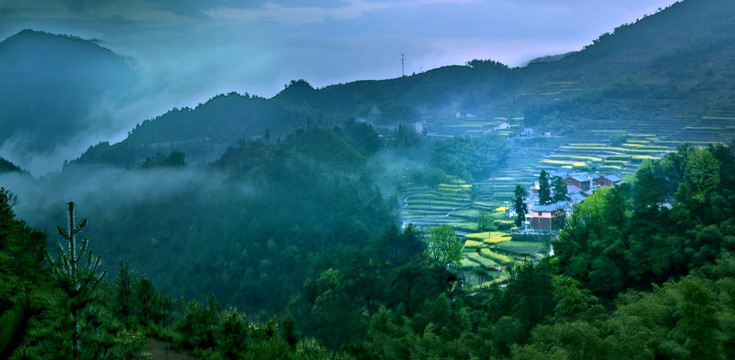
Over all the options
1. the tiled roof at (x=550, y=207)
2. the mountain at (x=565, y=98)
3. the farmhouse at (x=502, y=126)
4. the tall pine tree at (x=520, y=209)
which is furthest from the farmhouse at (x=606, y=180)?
the farmhouse at (x=502, y=126)

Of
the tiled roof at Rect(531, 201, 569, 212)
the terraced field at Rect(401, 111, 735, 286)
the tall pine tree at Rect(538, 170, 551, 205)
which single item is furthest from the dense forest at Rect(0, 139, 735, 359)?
the tall pine tree at Rect(538, 170, 551, 205)

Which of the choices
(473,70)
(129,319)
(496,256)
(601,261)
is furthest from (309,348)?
(473,70)

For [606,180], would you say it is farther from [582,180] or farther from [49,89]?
[49,89]

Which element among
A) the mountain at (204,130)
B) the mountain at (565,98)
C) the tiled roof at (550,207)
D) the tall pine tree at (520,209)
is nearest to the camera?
the tiled roof at (550,207)

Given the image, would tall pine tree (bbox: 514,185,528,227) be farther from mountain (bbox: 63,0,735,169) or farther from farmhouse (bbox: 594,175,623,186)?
mountain (bbox: 63,0,735,169)

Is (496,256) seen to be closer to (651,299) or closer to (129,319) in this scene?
(651,299)

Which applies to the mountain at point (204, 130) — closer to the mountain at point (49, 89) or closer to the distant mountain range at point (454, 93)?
the distant mountain range at point (454, 93)
